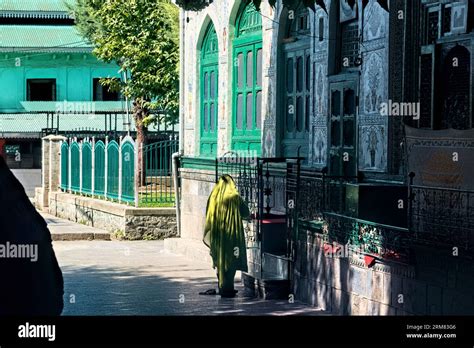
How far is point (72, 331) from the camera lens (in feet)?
25.2

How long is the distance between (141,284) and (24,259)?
8986mm

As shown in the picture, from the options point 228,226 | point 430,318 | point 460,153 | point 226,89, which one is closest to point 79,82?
point 226,89

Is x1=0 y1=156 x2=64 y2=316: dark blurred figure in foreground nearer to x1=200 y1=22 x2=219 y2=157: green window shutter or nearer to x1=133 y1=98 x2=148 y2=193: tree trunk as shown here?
x1=200 y1=22 x2=219 y2=157: green window shutter

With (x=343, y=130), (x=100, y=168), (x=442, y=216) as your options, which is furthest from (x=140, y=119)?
(x=442, y=216)

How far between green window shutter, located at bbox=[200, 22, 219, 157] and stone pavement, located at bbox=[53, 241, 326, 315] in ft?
4.84

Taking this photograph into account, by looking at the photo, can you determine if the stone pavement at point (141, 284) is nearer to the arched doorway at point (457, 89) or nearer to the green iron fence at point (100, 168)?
the green iron fence at point (100, 168)

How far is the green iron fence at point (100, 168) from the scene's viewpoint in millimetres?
21800

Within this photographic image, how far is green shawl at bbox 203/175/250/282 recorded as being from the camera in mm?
13156

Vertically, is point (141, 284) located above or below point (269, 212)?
below

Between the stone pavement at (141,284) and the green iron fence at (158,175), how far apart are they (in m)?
1.08

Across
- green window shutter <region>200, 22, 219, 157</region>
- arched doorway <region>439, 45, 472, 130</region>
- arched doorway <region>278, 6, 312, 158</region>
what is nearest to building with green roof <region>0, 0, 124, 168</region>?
green window shutter <region>200, 22, 219, 157</region>

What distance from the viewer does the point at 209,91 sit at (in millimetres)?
17766

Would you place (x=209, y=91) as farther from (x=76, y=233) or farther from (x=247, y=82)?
(x=76, y=233)

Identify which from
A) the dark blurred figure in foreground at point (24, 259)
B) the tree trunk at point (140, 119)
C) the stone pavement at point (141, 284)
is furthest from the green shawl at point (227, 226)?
the tree trunk at point (140, 119)
